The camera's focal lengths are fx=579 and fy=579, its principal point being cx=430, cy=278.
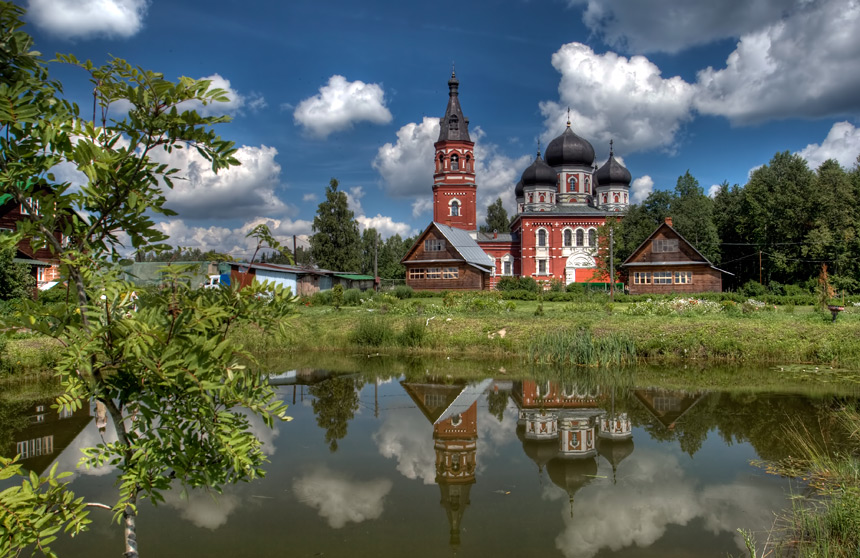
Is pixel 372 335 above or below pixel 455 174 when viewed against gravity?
below

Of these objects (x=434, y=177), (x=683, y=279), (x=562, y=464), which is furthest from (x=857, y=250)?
(x=562, y=464)

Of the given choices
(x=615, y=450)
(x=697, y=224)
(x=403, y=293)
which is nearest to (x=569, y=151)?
(x=697, y=224)

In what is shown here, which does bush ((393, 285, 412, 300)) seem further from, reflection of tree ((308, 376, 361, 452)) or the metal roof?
reflection of tree ((308, 376, 361, 452))

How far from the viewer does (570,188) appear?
55031 millimetres

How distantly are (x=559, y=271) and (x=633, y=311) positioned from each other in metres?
29.4

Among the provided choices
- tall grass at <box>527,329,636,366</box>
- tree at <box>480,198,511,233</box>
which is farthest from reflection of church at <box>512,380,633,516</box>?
tree at <box>480,198,511,233</box>

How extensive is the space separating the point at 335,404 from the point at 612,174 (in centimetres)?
4891

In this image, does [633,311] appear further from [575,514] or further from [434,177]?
[434,177]

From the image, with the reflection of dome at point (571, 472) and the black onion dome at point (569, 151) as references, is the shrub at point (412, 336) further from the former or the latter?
the black onion dome at point (569, 151)

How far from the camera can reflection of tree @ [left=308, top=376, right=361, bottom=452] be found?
9602 mm

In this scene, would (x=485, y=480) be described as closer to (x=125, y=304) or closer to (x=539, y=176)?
(x=125, y=304)

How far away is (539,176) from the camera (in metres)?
53.4

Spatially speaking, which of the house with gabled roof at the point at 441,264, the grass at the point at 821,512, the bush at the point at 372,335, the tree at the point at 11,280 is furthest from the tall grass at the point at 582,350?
the house with gabled roof at the point at 441,264

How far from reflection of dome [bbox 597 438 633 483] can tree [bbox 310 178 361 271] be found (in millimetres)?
42233
